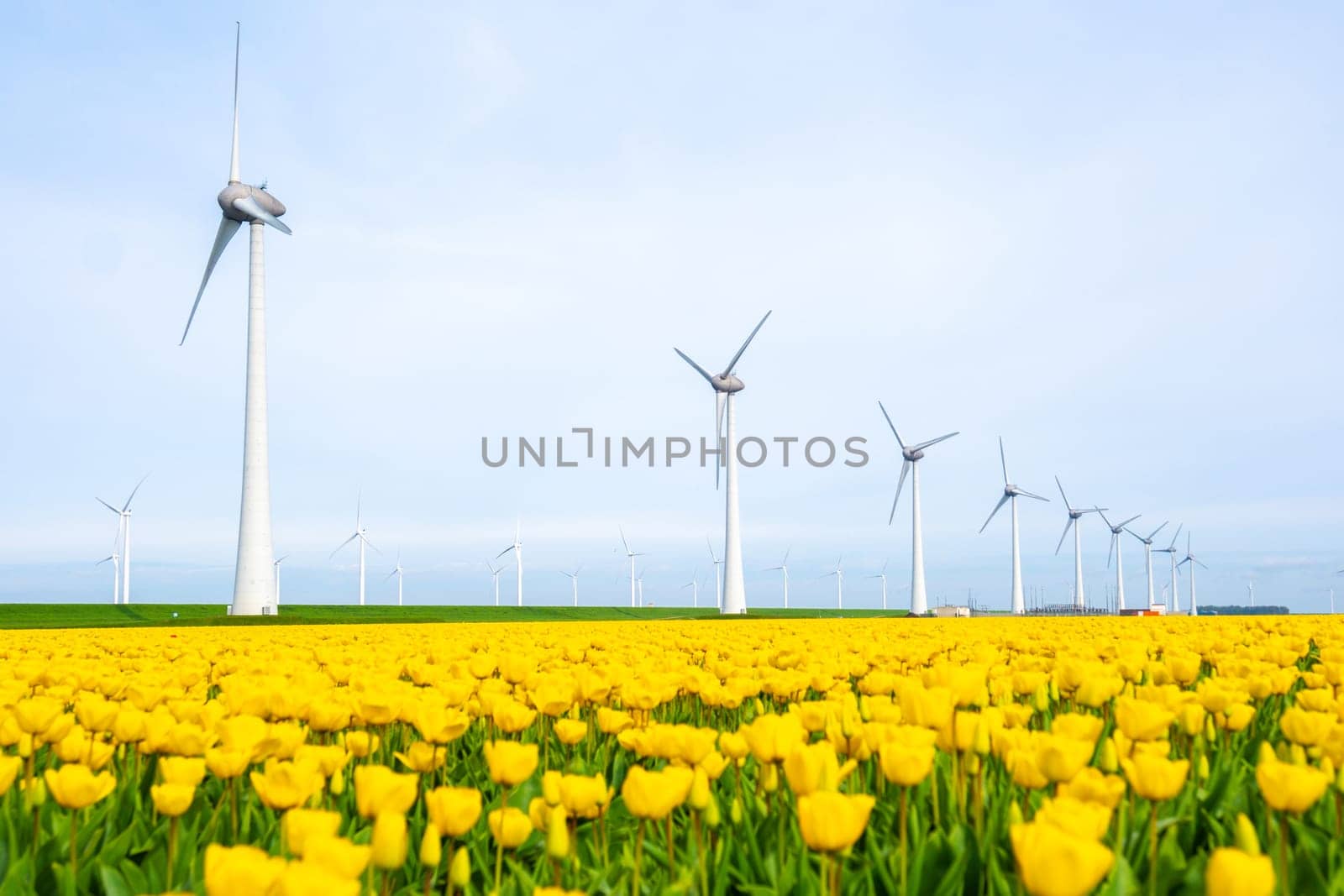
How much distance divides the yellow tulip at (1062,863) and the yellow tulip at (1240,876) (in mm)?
285

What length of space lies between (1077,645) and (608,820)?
29.3 ft

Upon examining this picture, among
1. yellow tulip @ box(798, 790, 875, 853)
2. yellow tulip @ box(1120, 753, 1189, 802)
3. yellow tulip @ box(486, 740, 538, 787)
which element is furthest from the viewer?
yellow tulip @ box(486, 740, 538, 787)

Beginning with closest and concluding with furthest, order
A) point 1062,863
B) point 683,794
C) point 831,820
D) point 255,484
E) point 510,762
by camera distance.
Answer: point 1062,863 → point 831,820 → point 683,794 → point 510,762 → point 255,484

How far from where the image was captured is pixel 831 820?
9.61 ft

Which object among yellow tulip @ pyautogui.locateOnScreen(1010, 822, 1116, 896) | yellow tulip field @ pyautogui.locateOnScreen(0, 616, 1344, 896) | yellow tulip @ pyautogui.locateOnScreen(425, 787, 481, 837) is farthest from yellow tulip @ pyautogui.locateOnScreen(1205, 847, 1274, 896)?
yellow tulip @ pyautogui.locateOnScreen(425, 787, 481, 837)

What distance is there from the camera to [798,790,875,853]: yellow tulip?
292 cm

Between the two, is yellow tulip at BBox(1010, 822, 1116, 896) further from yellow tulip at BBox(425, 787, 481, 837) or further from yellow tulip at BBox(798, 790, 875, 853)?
yellow tulip at BBox(425, 787, 481, 837)

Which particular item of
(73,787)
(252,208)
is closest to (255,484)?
(252,208)

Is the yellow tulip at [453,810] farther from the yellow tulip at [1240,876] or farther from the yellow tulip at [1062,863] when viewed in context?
the yellow tulip at [1240,876]

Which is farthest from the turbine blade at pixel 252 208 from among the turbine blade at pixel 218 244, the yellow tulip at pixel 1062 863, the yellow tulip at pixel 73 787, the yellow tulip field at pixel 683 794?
the yellow tulip at pixel 1062 863

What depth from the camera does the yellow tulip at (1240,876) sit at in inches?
94.8

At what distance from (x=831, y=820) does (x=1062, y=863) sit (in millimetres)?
716

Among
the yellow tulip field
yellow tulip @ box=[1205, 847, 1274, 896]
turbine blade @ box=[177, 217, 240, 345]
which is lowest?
the yellow tulip field

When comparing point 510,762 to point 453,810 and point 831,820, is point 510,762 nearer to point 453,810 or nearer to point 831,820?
point 453,810
